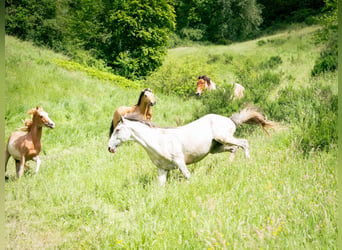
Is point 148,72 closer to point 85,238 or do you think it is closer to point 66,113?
point 66,113

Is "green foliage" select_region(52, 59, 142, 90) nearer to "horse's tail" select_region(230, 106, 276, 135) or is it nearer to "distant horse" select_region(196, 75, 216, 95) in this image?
"distant horse" select_region(196, 75, 216, 95)

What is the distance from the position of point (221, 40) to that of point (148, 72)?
10.4ft

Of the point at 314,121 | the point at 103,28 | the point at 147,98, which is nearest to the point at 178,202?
the point at 314,121

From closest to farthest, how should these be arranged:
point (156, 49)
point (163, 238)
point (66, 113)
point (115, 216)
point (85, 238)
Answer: point (163, 238) → point (85, 238) → point (115, 216) → point (66, 113) → point (156, 49)

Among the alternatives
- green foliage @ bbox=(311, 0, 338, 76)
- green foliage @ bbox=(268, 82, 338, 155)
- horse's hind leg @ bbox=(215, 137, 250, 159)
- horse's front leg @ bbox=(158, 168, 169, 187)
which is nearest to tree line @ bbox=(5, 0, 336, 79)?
green foliage @ bbox=(311, 0, 338, 76)

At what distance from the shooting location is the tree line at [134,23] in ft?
27.9

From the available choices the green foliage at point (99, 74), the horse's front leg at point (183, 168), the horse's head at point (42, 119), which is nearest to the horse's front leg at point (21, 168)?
the horse's head at point (42, 119)

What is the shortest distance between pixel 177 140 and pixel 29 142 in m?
3.03

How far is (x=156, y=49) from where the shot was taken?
10609 millimetres

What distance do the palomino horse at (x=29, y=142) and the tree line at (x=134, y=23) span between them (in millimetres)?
4901

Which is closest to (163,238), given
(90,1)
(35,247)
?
(35,247)

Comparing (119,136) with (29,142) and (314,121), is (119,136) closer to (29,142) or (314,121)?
(29,142)

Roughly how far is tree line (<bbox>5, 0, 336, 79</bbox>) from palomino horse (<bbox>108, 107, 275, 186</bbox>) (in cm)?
471

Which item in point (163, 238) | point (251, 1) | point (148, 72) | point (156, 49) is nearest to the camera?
point (163, 238)
